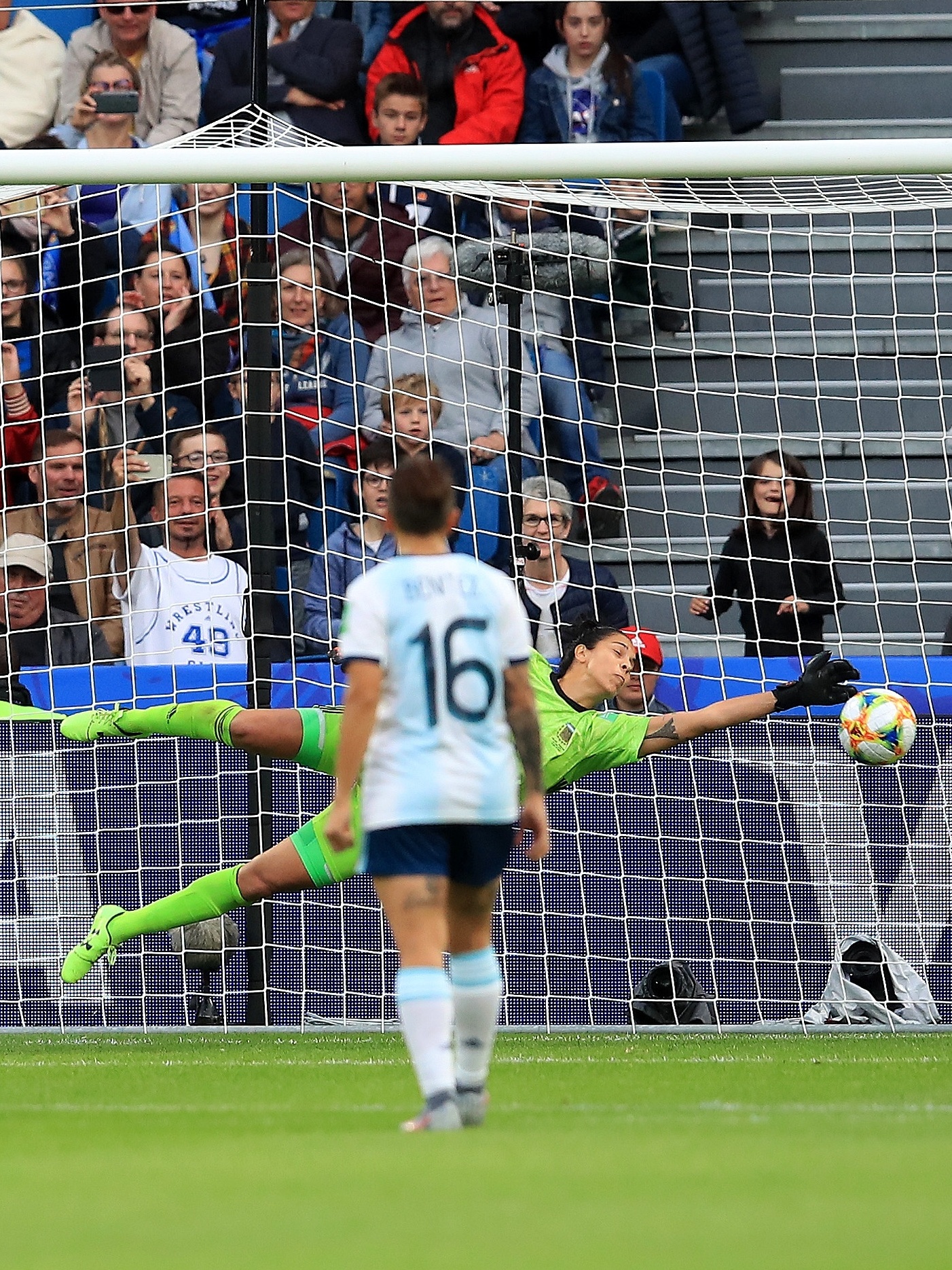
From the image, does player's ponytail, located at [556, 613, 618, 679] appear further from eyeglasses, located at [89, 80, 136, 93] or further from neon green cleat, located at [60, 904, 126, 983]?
eyeglasses, located at [89, 80, 136, 93]

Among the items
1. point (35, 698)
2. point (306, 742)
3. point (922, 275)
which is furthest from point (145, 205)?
point (306, 742)

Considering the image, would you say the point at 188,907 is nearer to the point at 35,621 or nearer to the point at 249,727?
the point at 249,727

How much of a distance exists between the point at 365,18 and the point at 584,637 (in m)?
7.12

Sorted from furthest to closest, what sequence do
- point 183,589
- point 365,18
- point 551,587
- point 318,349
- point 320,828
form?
point 365,18 → point 318,349 → point 183,589 → point 551,587 → point 320,828

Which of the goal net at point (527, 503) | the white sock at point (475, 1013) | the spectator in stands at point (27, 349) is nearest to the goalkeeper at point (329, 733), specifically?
the goal net at point (527, 503)

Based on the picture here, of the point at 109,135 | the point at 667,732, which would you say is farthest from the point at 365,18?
the point at 667,732

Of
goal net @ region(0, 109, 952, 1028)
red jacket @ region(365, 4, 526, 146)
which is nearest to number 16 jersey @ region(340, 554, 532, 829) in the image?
goal net @ region(0, 109, 952, 1028)

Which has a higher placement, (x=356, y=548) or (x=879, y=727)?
(x=356, y=548)

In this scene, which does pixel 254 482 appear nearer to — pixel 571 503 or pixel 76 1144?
pixel 571 503

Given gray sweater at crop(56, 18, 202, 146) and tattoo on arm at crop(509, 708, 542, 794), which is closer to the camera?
tattoo on arm at crop(509, 708, 542, 794)

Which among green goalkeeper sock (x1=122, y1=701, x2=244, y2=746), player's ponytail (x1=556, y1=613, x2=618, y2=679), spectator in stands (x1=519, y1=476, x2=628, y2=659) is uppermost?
spectator in stands (x1=519, y1=476, x2=628, y2=659)

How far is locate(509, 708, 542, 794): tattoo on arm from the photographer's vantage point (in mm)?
5336

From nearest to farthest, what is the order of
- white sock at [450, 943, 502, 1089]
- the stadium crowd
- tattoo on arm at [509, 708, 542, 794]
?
white sock at [450, 943, 502, 1089] < tattoo on arm at [509, 708, 542, 794] < the stadium crowd

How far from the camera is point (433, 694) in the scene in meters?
5.10
